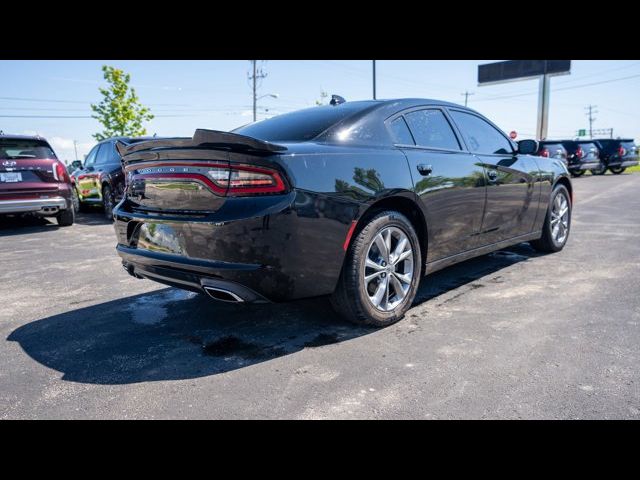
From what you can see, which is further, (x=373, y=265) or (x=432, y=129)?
(x=432, y=129)

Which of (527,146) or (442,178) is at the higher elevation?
(527,146)

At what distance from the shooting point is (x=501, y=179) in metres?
4.27

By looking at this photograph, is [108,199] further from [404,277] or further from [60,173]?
[404,277]

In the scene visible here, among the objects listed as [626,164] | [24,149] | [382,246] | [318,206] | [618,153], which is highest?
[618,153]

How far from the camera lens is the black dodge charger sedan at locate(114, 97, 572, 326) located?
8.56ft

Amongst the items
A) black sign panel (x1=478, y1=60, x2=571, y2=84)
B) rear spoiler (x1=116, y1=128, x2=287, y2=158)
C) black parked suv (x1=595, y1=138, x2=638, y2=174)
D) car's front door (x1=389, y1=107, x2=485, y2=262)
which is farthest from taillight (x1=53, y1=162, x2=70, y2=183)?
black sign panel (x1=478, y1=60, x2=571, y2=84)

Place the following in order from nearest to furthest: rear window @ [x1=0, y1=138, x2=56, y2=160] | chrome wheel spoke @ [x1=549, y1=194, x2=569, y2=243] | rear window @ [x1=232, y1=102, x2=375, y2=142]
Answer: rear window @ [x1=232, y1=102, x2=375, y2=142] → chrome wheel spoke @ [x1=549, y1=194, x2=569, y2=243] → rear window @ [x1=0, y1=138, x2=56, y2=160]

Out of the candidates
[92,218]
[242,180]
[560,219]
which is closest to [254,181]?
[242,180]

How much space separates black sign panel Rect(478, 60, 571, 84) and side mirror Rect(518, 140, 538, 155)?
47561 millimetres

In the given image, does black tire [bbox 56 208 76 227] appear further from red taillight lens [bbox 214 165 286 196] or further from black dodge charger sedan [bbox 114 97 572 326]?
red taillight lens [bbox 214 165 286 196]

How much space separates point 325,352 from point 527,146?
3239 mm

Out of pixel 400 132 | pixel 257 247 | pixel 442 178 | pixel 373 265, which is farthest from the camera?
pixel 442 178
